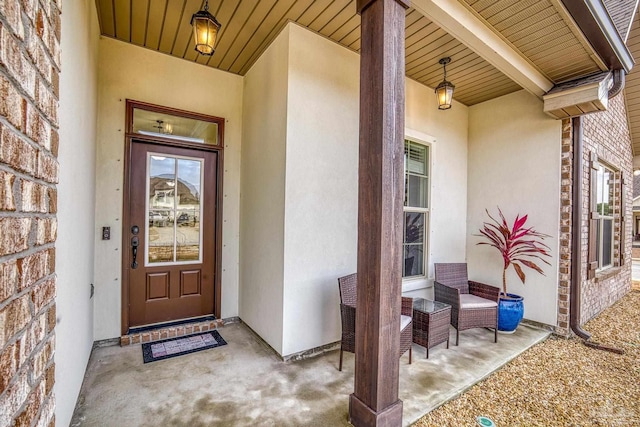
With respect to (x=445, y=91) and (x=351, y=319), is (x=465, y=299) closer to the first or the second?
(x=351, y=319)

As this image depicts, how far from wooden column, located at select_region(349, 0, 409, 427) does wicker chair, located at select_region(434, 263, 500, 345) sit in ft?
5.65

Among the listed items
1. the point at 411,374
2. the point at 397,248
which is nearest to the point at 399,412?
the point at 411,374

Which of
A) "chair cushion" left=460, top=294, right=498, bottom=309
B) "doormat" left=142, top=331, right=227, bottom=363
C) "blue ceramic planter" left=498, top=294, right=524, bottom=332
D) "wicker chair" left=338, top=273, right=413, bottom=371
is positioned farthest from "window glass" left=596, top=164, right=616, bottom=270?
"doormat" left=142, top=331, right=227, bottom=363

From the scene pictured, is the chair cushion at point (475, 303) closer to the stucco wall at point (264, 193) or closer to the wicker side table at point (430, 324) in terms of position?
the wicker side table at point (430, 324)

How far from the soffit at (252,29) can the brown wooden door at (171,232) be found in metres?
1.07

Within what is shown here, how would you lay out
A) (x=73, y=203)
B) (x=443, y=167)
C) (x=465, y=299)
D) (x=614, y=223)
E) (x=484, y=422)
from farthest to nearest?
(x=614, y=223)
(x=443, y=167)
(x=465, y=299)
(x=484, y=422)
(x=73, y=203)

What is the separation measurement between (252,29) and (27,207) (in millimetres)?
2761

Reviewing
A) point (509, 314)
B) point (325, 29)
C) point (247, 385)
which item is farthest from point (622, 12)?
point (247, 385)

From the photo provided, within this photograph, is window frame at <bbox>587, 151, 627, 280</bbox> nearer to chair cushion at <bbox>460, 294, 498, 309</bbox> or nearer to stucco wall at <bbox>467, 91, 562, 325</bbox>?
stucco wall at <bbox>467, 91, 562, 325</bbox>

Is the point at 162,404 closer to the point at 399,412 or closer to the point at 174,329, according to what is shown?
the point at 174,329

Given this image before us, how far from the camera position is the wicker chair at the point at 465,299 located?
331cm

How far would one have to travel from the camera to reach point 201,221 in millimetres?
3637

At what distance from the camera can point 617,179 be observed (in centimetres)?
520

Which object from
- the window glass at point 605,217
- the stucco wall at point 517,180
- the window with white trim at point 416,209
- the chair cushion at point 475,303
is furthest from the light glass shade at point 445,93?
the window glass at point 605,217
